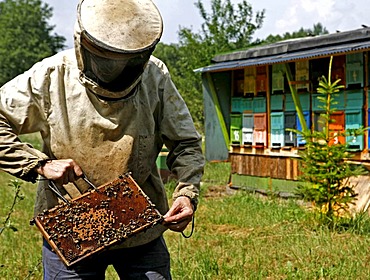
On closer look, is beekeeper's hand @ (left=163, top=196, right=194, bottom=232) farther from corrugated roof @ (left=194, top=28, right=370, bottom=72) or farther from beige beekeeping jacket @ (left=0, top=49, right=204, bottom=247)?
corrugated roof @ (left=194, top=28, right=370, bottom=72)

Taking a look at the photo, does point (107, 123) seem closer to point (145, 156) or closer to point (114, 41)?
point (145, 156)

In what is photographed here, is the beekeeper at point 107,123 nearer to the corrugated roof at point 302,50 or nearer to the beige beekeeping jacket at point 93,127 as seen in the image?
the beige beekeeping jacket at point 93,127

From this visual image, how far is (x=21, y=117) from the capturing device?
2408mm

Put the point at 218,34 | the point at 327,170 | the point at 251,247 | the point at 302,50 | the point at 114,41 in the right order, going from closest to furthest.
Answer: the point at 114,41 < the point at 251,247 < the point at 327,170 < the point at 302,50 < the point at 218,34

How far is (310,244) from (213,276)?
4.83 feet

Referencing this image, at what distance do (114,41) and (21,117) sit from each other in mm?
525

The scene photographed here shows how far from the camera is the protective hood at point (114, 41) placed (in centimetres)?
226

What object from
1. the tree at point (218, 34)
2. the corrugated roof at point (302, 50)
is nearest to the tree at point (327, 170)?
the corrugated roof at point (302, 50)

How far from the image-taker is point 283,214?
7.70 meters

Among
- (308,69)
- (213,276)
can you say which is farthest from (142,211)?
(308,69)

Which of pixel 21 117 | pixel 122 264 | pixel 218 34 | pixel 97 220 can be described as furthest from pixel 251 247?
pixel 218 34

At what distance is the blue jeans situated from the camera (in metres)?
2.48

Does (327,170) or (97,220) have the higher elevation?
(97,220)

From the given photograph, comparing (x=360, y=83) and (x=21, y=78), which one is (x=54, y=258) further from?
(x=360, y=83)
